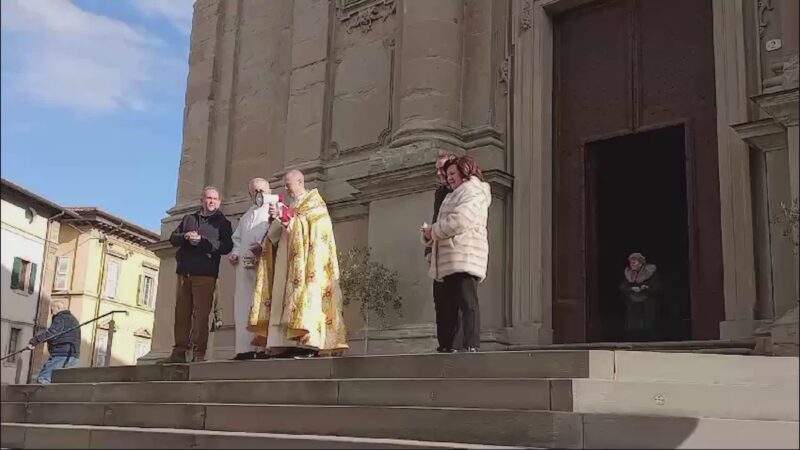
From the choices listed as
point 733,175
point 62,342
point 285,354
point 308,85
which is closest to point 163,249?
point 62,342

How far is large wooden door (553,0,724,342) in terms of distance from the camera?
917 cm

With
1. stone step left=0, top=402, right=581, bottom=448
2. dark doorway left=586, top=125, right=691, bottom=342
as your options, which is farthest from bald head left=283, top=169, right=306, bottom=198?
dark doorway left=586, top=125, right=691, bottom=342

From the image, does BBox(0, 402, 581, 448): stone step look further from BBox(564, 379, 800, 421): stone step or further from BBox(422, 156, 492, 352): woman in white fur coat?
BBox(422, 156, 492, 352): woman in white fur coat

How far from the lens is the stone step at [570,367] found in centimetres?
564

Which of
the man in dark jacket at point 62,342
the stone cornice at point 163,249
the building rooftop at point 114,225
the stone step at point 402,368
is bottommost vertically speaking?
the stone step at point 402,368

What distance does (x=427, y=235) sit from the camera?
7.05 metres

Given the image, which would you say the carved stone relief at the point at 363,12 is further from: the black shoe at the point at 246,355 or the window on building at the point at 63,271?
the window on building at the point at 63,271

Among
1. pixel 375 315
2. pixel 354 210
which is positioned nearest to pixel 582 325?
pixel 375 315

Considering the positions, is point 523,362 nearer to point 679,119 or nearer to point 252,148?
point 679,119

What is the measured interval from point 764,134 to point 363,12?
19.9ft

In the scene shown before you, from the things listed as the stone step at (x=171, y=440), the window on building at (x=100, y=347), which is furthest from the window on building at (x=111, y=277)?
the stone step at (x=171, y=440)

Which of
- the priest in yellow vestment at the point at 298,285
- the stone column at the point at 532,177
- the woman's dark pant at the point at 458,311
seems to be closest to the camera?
the woman's dark pant at the point at 458,311

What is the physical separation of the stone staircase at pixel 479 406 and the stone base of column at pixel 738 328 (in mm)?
2434

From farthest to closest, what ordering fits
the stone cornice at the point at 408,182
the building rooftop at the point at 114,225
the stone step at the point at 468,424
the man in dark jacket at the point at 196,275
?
the building rooftop at the point at 114,225 → the stone cornice at the point at 408,182 → the man in dark jacket at the point at 196,275 → the stone step at the point at 468,424
